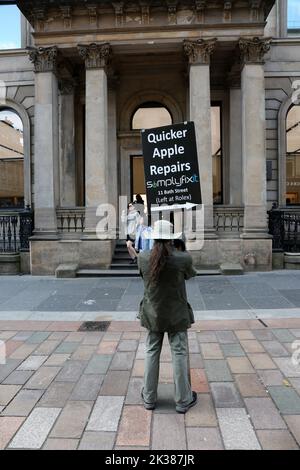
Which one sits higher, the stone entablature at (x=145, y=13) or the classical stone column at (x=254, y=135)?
the stone entablature at (x=145, y=13)

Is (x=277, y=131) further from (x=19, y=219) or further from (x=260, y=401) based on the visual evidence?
(x=260, y=401)

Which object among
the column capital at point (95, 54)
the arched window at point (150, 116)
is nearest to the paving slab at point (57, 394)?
the column capital at point (95, 54)

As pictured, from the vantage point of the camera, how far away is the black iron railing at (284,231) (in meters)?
12.9

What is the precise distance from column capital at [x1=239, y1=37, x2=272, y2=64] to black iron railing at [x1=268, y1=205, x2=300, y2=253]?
436 centimetres

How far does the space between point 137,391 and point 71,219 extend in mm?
9206

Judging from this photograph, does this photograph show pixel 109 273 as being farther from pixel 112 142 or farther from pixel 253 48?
pixel 253 48

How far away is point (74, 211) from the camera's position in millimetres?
13086

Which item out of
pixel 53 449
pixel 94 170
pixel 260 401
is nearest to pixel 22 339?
pixel 53 449

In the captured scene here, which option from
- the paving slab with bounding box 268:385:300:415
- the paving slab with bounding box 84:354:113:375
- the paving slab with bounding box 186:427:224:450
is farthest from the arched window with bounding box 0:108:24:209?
the paving slab with bounding box 186:427:224:450

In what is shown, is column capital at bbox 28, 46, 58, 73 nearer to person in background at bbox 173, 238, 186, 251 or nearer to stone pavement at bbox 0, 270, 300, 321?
stone pavement at bbox 0, 270, 300, 321

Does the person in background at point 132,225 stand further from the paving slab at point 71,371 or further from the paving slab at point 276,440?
the paving slab at point 276,440

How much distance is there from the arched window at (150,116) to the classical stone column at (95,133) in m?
3.12

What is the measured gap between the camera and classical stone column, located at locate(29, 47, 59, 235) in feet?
41.4

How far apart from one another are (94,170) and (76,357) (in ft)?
25.0
